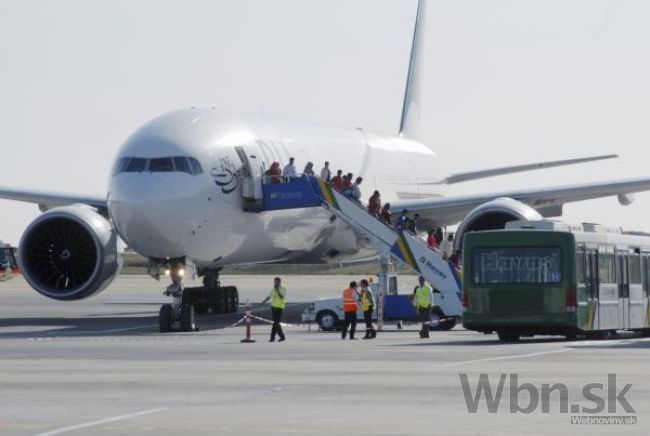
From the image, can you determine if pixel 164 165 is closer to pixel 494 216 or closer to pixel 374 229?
pixel 374 229

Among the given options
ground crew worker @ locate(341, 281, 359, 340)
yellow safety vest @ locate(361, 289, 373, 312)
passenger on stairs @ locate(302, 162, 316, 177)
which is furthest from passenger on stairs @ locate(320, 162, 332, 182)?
ground crew worker @ locate(341, 281, 359, 340)

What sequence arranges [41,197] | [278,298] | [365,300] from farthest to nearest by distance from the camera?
1. [41,197]
2. [365,300]
3. [278,298]

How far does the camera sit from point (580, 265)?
31656 millimetres

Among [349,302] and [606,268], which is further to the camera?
[606,268]

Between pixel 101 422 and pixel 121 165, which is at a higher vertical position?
pixel 121 165

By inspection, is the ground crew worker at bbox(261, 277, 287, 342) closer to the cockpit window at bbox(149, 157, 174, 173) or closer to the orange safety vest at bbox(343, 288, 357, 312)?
the orange safety vest at bbox(343, 288, 357, 312)

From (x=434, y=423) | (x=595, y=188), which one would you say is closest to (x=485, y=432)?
(x=434, y=423)

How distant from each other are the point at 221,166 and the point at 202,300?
7.71m

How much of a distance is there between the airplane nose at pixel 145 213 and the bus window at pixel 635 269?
31.9 feet

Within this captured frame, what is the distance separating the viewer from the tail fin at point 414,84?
59.6m

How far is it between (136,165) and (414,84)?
27.5 metres

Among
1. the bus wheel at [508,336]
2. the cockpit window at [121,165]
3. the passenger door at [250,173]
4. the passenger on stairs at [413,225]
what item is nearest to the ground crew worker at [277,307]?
the bus wheel at [508,336]

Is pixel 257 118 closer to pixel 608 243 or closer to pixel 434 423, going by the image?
pixel 608 243

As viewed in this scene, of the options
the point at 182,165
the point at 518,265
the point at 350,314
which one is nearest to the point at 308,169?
the point at 182,165
